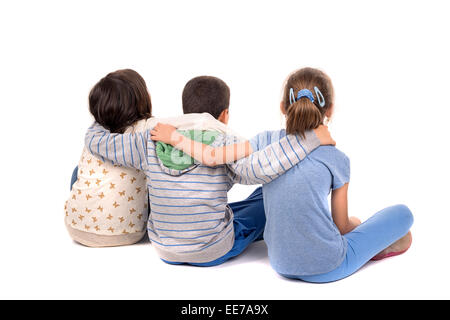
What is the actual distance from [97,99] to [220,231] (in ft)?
2.56

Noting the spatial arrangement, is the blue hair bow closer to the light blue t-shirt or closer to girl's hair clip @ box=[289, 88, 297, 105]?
girl's hair clip @ box=[289, 88, 297, 105]

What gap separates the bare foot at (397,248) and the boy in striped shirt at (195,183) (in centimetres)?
60

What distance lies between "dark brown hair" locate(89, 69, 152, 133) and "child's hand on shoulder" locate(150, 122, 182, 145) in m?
0.23

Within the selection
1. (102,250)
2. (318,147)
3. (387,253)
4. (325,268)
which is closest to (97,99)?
(102,250)

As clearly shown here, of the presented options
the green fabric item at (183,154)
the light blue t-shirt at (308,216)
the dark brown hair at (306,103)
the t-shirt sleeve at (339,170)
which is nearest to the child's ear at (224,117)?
the green fabric item at (183,154)

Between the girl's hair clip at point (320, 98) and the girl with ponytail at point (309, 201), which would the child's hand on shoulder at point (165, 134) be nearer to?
the girl with ponytail at point (309, 201)

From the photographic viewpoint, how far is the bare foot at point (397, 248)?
2196mm

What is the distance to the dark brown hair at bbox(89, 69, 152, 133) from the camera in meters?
2.25

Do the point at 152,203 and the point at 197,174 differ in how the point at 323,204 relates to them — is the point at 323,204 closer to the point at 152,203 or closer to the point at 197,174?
the point at 197,174

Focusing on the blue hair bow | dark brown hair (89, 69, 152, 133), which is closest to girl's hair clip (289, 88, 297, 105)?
Result: the blue hair bow

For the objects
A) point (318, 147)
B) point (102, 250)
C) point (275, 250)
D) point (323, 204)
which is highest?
point (318, 147)

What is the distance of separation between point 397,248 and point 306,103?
0.81 meters

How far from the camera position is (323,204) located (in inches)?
75.5

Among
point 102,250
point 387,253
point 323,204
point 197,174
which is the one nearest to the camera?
point 323,204
